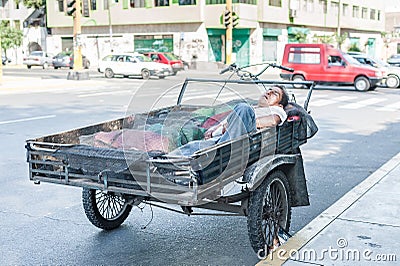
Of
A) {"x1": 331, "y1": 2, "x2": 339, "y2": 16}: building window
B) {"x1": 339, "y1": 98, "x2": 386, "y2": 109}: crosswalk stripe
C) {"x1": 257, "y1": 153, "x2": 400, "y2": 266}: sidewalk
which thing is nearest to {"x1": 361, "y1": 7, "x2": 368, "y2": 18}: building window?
{"x1": 331, "y1": 2, "x2": 339, "y2": 16}: building window

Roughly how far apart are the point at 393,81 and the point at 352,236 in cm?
1985

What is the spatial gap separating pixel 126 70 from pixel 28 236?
2551 centimetres

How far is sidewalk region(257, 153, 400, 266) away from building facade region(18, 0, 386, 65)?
36.6 metres

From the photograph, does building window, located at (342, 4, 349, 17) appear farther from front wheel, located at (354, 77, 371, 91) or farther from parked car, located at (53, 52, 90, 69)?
front wheel, located at (354, 77, 371, 91)

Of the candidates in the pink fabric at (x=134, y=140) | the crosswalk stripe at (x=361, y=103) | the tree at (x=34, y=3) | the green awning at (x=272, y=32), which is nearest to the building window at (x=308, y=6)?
the green awning at (x=272, y=32)

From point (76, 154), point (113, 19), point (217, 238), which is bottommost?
point (217, 238)

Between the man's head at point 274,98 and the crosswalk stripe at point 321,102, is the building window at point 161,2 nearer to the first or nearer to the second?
the crosswalk stripe at point 321,102

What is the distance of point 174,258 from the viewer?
465cm

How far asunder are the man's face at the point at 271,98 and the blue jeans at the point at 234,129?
1.89ft

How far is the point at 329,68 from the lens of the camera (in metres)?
22.0

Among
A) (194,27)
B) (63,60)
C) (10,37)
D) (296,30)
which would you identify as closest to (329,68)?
(194,27)

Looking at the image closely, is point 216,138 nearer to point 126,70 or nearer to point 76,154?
point 76,154

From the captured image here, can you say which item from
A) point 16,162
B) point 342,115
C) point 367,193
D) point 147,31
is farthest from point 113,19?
point 367,193

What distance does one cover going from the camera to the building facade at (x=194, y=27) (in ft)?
142
